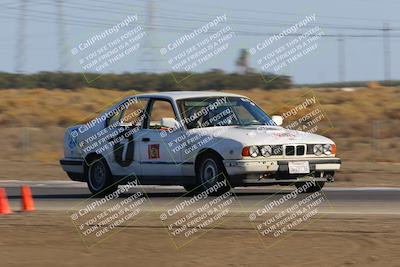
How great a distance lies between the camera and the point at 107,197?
53.6 feet

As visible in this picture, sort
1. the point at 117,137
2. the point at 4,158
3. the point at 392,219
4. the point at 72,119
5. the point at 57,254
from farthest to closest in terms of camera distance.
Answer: the point at 72,119
the point at 4,158
the point at 117,137
the point at 392,219
the point at 57,254

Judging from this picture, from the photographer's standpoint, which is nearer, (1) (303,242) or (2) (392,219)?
(1) (303,242)

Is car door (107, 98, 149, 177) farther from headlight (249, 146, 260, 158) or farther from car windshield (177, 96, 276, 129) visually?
headlight (249, 146, 260, 158)

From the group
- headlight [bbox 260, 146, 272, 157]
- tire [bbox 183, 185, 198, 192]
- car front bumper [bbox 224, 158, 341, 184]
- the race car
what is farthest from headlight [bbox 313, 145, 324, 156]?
tire [bbox 183, 185, 198, 192]

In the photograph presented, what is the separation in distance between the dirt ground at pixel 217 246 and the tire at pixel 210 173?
2.80 metres

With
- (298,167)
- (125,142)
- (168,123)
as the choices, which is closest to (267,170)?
(298,167)

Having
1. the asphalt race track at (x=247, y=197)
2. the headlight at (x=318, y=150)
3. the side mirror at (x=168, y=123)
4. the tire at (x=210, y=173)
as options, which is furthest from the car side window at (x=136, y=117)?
the headlight at (x=318, y=150)

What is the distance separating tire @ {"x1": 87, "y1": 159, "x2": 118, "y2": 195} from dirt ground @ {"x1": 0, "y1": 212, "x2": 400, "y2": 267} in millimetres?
4363

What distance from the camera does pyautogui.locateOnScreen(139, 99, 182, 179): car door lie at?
52.1ft

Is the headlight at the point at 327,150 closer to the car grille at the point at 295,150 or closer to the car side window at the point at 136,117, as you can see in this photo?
the car grille at the point at 295,150

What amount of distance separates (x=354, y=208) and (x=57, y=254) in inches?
210

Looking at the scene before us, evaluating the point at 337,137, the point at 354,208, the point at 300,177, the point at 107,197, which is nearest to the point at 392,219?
the point at 354,208

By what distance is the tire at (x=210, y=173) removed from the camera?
1522 cm

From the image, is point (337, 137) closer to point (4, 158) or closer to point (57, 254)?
point (4, 158)
